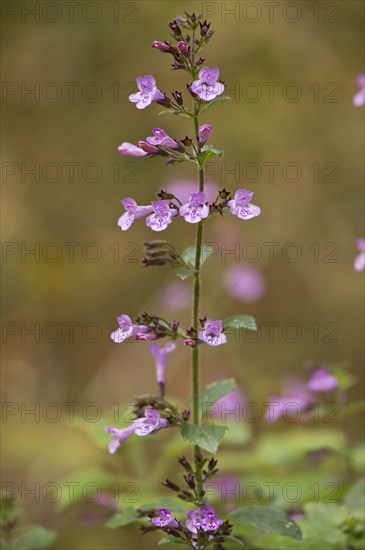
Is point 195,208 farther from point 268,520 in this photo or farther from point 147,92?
point 268,520

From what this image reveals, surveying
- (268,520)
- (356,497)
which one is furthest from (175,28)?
(356,497)

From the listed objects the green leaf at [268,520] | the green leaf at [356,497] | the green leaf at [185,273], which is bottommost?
the green leaf at [356,497]

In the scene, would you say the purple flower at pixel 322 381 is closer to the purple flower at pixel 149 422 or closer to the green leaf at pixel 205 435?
the green leaf at pixel 205 435

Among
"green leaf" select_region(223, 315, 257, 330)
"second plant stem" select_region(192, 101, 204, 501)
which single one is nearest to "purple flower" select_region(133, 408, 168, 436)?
"second plant stem" select_region(192, 101, 204, 501)

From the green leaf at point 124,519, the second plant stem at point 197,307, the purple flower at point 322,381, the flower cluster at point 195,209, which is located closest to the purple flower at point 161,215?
the flower cluster at point 195,209

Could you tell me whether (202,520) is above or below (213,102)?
below

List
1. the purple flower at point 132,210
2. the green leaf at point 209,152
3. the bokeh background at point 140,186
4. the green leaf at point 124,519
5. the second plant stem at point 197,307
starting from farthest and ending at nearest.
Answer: the bokeh background at point 140,186, the green leaf at point 124,519, the purple flower at point 132,210, the second plant stem at point 197,307, the green leaf at point 209,152
